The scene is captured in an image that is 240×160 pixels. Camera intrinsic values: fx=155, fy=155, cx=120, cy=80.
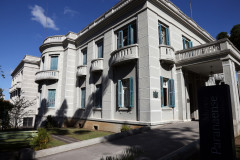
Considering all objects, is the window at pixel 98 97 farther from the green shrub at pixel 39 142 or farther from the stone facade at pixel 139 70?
the green shrub at pixel 39 142

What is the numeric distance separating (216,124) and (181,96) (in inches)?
341

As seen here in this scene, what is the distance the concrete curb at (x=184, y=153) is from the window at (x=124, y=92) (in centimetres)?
612

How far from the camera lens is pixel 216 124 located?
404cm

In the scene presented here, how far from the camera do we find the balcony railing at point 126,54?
11312 millimetres

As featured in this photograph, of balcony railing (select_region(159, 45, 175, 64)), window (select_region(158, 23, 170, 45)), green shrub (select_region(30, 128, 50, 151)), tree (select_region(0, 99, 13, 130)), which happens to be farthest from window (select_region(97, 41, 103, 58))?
green shrub (select_region(30, 128, 50, 151))

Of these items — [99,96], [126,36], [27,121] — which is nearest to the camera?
[126,36]

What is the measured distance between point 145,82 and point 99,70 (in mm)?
5540

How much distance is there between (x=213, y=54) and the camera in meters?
10.7

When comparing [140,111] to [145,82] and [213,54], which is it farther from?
[213,54]

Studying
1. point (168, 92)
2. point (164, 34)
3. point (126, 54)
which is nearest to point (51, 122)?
point (126, 54)

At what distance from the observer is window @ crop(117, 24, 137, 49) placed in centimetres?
1231

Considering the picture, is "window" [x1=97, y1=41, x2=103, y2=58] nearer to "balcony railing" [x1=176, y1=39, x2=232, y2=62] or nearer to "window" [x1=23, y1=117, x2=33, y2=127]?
"balcony railing" [x1=176, y1=39, x2=232, y2=62]

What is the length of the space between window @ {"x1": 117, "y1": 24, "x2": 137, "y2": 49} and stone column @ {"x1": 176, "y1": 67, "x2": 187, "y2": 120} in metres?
4.57

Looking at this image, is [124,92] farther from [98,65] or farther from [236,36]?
[236,36]
